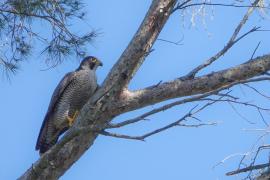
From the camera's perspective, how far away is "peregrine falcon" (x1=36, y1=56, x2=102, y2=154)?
628 centimetres

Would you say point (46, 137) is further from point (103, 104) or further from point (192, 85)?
point (192, 85)

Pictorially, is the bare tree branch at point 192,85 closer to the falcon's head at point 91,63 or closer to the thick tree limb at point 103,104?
the thick tree limb at point 103,104

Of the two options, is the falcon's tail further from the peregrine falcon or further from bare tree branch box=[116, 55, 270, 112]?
bare tree branch box=[116, 55, 270, 112]

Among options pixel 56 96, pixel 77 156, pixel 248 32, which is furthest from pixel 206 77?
pixel 56 96

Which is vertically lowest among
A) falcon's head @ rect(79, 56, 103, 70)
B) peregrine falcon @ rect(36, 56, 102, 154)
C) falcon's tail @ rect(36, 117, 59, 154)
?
falcon's tail @ rect(36, 117, 59, 154)

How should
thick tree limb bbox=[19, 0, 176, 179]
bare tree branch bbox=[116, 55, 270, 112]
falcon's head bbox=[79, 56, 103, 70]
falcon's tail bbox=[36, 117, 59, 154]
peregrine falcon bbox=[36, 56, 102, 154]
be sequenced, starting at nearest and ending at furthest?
bare tree branch bbox=[116, 55, 270, 112]
thick tree limb bbox=[19, 0, 176, 179]
falcon's tail bbox=[36, 117, 59, 154]
peregrine falcon bbox=[36, 56, 102, 154]
falcon's head bbox=[79, 56, 103, 70]

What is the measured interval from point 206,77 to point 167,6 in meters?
0.51

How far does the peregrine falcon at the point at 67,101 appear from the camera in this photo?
20.6 ft

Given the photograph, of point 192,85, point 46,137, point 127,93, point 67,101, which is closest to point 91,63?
point 67,101

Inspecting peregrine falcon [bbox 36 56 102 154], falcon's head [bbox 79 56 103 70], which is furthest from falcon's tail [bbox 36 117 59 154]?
falcon's head [bbox 79 56 103 70]

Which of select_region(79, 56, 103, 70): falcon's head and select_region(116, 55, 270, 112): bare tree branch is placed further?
select_region(79, 56, 103, 70): falcon's head

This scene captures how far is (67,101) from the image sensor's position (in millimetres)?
6617

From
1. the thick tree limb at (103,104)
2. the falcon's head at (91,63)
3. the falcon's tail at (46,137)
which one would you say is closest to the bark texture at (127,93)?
the thick tree limb at (103,104)

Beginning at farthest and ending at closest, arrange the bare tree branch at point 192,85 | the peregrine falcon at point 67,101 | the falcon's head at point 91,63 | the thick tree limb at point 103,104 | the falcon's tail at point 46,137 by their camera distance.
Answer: the falcon's head at point 91,63 → the peregrine falcon at point 67,101 → the falcon's tail at point 46,137 → the thick tree limb at point 103,104 → the bare tree branch at point 192,85
